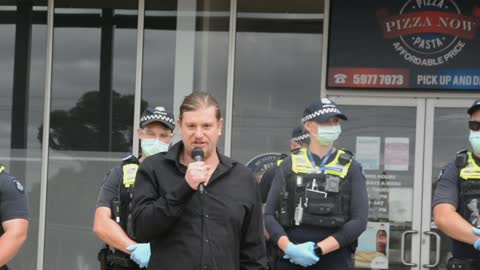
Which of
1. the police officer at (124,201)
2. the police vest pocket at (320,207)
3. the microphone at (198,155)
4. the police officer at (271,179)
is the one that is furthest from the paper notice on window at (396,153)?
the microphone at (198,155)

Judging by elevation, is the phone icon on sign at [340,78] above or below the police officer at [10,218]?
above

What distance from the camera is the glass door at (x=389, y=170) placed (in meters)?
6.38

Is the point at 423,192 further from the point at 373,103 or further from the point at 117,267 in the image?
the point at 117,267

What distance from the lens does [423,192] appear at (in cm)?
639

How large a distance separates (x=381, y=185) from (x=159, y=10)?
311 centimetres

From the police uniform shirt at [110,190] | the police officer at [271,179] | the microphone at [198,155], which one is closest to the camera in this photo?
the microphone at [198,155]

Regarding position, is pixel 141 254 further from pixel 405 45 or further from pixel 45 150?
pixel 405 45

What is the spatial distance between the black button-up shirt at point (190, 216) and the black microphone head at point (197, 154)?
4.2 inches

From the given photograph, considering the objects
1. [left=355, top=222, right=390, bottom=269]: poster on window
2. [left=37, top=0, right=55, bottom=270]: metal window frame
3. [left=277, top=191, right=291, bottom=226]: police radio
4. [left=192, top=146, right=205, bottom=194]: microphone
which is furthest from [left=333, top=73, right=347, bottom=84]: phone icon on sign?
[left=192, top=146, right=205, bottom=194]: microphone

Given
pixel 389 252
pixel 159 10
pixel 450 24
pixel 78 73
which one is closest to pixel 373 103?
pixel 450 24

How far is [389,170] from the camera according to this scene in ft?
→ 21.2

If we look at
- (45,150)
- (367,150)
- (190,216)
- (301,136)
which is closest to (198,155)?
(190,216)

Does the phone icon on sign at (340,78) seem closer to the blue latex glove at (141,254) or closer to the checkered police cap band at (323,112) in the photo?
the checkered police cap band at (323,112)

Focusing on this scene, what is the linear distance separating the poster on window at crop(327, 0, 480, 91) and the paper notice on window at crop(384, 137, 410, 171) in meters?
0.57
